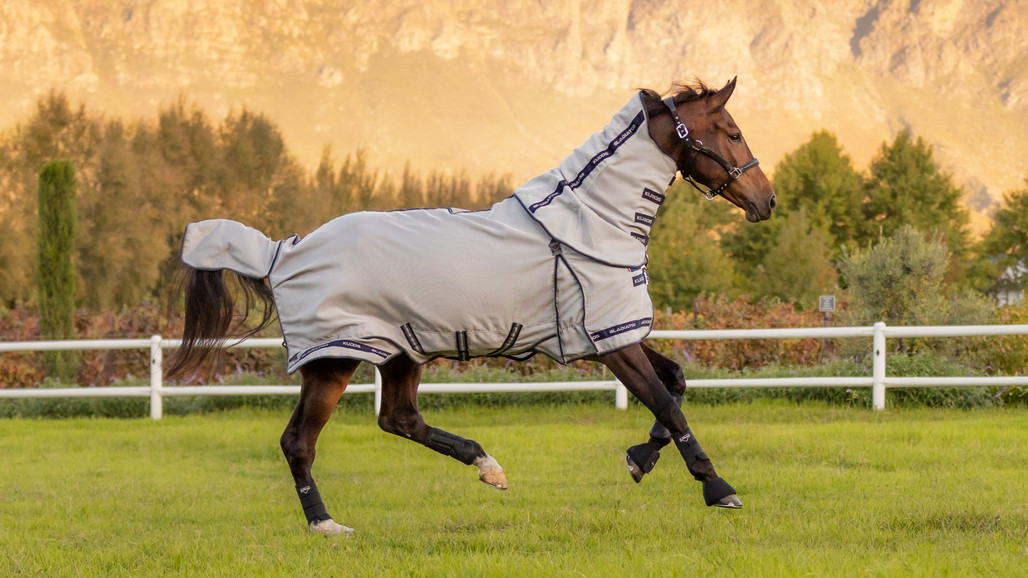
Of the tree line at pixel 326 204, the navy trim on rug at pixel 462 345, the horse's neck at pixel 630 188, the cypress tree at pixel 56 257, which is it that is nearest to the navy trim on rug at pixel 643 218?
the horse's neck at pixel 630 188

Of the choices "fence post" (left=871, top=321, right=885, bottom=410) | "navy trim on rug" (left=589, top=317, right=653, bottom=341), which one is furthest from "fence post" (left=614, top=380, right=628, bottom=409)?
"navy trim on rug" (left=589, top=317, right=653, bottom=341)

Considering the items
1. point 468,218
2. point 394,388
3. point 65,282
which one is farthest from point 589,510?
point 65,282

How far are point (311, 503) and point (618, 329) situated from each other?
1757mm

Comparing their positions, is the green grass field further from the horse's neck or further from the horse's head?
the horse's head

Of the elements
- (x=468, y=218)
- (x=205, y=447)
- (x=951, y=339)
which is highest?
(x=468, y=218)

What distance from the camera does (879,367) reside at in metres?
9.36

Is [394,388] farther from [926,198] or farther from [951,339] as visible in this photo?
[926,198]

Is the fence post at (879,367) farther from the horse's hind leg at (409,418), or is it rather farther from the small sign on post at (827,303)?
the horse's hind leg at (409,418)

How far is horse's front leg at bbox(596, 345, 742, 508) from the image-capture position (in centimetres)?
455

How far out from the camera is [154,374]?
10.3m

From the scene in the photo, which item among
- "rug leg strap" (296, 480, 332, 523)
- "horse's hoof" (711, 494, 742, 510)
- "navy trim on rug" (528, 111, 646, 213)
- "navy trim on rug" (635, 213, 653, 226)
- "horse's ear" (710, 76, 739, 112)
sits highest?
"horse's ear" (710, 76, 739, 112)

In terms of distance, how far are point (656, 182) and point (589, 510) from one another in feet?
5.62

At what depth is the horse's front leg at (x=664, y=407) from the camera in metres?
4.55

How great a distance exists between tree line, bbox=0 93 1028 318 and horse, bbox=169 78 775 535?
30400 mm
